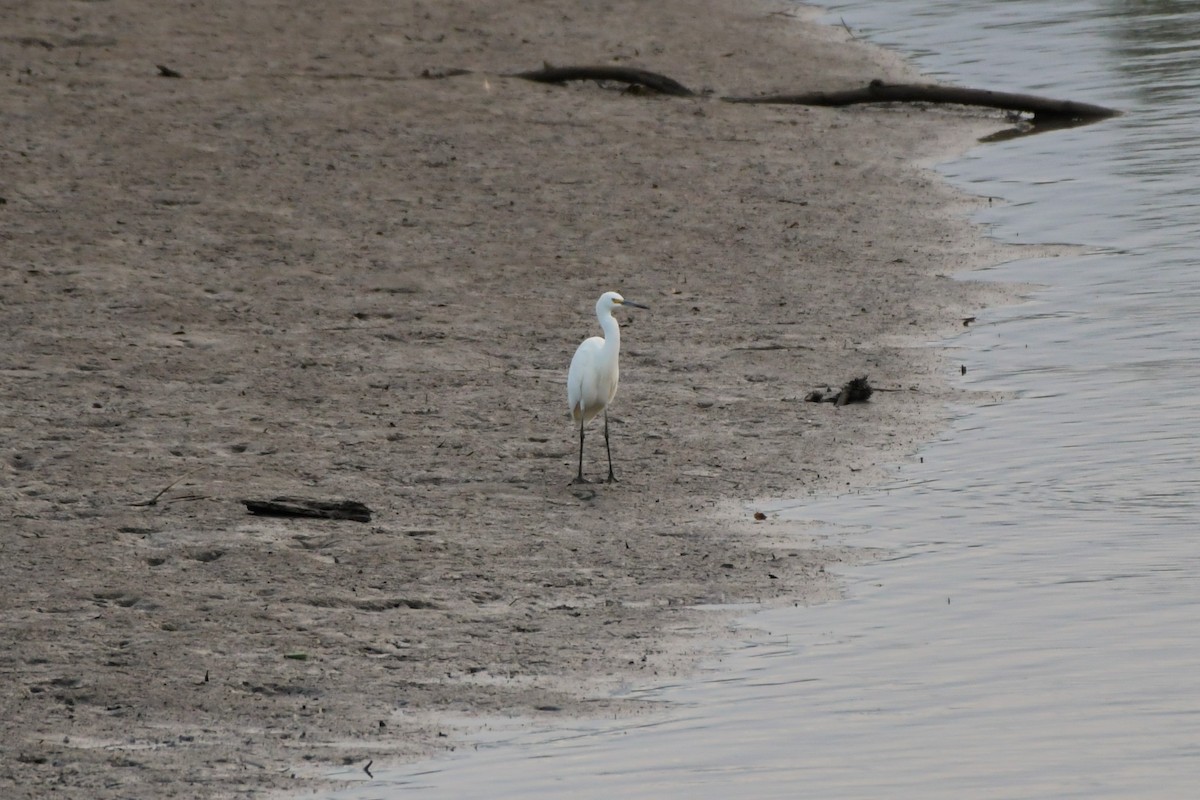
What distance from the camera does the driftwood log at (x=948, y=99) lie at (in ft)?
54.4

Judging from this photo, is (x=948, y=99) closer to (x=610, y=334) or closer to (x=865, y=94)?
(x=865, y=94)

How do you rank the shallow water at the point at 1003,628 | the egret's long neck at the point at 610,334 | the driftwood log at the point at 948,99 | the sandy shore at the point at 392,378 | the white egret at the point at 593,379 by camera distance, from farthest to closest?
the driftwood log at the point at 948,99 < the egret's long neck at the point at 610,334 < the white egret at the point at 593,379 < the sandy shore at the point at 392,378 < the shallow water at the point at 1003,628

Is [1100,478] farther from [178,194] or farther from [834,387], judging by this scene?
[178,194]

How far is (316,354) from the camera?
9328mm

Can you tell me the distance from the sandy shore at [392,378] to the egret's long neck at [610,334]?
22.7 inches

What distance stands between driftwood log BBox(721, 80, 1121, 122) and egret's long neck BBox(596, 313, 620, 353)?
30.4 feet

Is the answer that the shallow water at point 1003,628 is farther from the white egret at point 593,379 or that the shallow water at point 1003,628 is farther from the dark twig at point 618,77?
the dark twig at point 618,77

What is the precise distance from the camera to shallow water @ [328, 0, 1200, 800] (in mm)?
5039

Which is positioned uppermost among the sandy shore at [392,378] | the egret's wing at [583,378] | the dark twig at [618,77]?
the egret's wing at [583,378]

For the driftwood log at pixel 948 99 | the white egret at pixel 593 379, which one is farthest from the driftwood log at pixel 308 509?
the driftwood log at pixel 948 99

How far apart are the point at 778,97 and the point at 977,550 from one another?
10968mm

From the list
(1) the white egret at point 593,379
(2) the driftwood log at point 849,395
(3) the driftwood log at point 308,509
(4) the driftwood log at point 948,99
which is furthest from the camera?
(4) the driftwood log at point 948,99

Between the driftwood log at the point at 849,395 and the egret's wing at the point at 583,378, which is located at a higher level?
the egret's wing at the point at 583,378

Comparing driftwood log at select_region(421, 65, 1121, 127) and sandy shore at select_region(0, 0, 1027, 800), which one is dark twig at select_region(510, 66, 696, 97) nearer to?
driftwood log at select_region(421, 65, 1121, 127)
